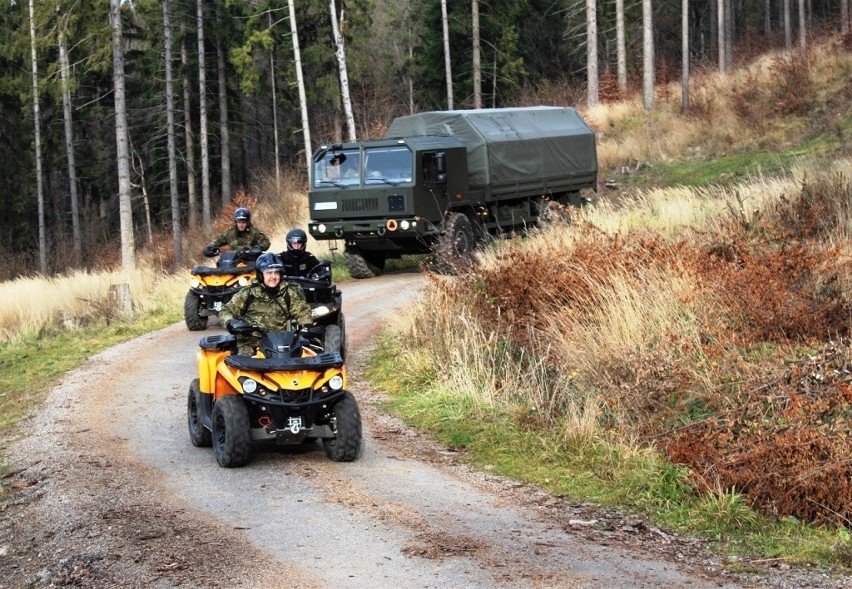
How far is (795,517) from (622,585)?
221cm

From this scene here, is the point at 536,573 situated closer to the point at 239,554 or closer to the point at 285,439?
the point at 239,554

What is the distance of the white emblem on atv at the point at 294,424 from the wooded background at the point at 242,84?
3063 centimetres

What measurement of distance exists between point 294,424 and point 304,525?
1.74m

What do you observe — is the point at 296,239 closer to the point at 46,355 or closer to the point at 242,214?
the point at 242,214

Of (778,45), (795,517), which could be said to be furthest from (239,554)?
(778,45)

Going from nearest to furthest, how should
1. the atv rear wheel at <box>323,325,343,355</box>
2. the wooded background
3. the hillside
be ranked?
the hillside, the atv rear wheel at <box>323,325,343,355</box>, the wooded background

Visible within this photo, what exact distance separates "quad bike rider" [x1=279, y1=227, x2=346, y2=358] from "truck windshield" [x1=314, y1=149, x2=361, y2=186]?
805 cm

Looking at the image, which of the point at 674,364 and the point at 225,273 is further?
the point at 225,273

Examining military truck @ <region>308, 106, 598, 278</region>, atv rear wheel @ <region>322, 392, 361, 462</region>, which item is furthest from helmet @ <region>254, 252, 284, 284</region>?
military truck @ <region>308, 106, 598, 278</region>

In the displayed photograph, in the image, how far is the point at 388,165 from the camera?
22.0 metres

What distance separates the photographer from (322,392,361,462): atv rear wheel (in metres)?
9.45

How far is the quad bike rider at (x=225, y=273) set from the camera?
17.1m

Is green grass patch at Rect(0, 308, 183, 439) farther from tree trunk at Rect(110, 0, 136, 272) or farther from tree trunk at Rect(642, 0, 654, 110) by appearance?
tree trunk at Rect(642, 0, 654, 110)

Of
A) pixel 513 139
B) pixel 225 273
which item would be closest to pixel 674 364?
pixel 225 273
